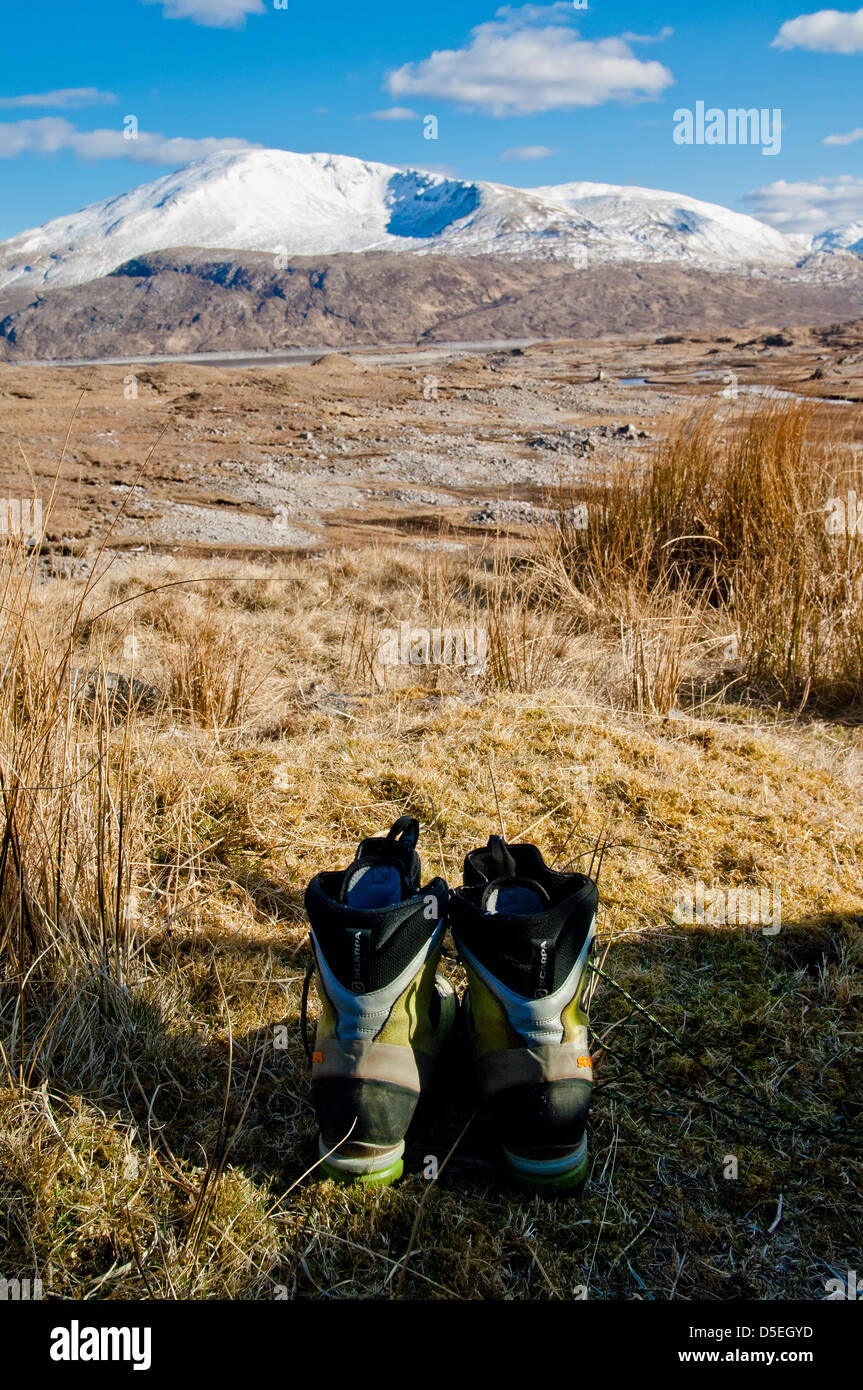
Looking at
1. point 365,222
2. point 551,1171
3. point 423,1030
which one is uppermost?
point 365,222

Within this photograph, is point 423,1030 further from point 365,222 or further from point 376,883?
point 365,222

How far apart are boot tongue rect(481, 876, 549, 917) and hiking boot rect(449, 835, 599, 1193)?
85 mm

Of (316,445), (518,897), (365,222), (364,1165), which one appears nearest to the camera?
(364,1165)

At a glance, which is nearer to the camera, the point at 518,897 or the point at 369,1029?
the point at 369,1029

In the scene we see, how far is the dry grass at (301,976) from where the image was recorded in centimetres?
123

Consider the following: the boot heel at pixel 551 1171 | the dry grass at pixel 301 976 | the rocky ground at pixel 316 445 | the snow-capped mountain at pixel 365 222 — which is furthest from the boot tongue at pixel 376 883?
the snow-capped mountain at pixel 365 222

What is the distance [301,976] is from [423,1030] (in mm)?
442

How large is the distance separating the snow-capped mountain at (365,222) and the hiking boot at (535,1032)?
100505mm

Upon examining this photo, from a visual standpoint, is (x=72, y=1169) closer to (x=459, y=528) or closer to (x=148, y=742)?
(x=148, y=742)

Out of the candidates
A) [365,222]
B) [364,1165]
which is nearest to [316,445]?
[364,1165]

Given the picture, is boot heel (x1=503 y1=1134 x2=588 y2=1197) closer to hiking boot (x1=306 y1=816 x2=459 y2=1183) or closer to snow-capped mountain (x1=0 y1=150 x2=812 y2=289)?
hiking boot (x1=306 y1=816 x2=459 y2=1183)

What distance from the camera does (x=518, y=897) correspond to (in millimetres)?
1463

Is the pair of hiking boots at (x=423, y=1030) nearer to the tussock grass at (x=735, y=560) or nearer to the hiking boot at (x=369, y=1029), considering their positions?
the hiking boot at (x=369, y=1029)

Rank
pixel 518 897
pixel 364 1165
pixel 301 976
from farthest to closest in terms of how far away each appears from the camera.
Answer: pixel 301 976, pixel 518 897, pixel 364 1165
